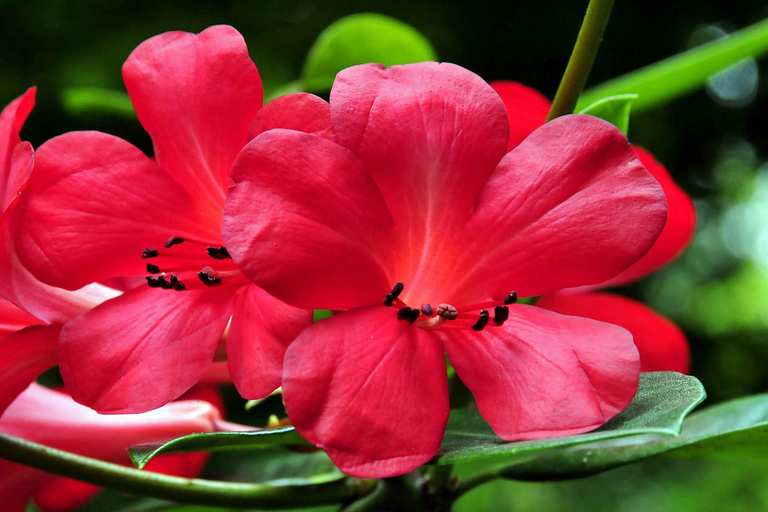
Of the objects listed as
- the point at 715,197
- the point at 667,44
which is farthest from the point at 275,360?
the point at 715,197

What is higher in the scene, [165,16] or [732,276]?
[165,16]

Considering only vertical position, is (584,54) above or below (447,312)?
above

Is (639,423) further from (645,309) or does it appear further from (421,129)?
(645,309)

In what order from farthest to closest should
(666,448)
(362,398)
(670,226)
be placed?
1. (670,226)
2. (666,448)
3. (362,398)

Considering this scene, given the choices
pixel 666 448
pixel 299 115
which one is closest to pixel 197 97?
pixel 299 115

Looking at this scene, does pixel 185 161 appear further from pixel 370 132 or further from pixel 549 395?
pixel 549 395

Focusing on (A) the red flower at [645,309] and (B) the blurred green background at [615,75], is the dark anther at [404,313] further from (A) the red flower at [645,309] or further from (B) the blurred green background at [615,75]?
(B) the blurred green background at [615,75]

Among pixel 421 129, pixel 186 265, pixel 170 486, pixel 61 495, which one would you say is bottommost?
pixel 61 495

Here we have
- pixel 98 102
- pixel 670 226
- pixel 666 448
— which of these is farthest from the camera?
pixel 98 102
